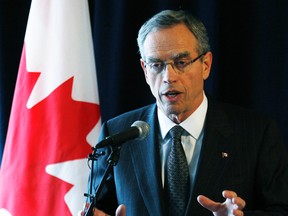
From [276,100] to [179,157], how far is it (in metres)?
0.80

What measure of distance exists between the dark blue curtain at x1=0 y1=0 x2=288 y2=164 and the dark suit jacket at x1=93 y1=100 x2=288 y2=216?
417 mm

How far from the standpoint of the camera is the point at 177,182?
68.0 inches

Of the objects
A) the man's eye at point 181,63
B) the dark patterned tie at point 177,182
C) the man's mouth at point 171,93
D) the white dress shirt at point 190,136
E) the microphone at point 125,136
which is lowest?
the dark patterned tie at point 177,182

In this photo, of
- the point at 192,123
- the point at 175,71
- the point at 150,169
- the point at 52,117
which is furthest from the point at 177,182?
the point at 52,117

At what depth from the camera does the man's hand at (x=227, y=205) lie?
4.46 ft

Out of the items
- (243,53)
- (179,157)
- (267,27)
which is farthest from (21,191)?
(267,27)

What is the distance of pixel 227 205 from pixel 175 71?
608mm

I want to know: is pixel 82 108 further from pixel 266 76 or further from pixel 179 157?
pixel 266 76

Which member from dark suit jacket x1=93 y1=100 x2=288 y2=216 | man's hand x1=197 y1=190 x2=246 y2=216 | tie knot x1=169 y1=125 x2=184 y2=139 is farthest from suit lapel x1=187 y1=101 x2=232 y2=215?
man's hand x1=197 y1=190 x2=246 y2=216

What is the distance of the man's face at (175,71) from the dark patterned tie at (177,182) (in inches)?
7.4

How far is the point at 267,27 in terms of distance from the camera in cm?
224

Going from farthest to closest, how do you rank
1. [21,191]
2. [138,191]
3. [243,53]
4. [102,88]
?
[102,88] → [243,53] → [21,191] → [138,191]

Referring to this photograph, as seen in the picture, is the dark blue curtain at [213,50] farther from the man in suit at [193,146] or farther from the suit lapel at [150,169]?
the suit lapel at [150,169]

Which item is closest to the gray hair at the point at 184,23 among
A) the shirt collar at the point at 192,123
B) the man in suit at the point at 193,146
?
the man in suit at the point at 193,146
